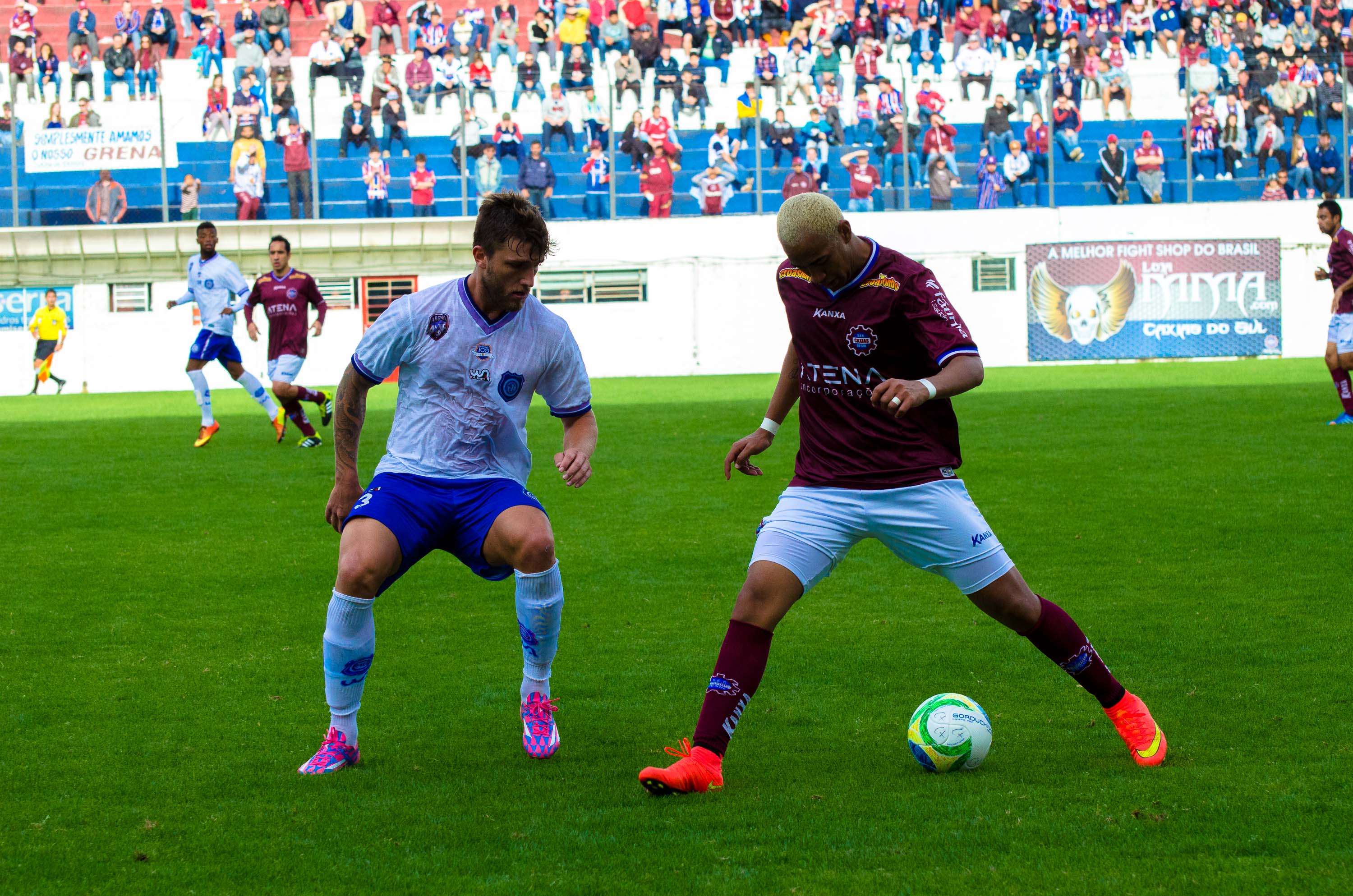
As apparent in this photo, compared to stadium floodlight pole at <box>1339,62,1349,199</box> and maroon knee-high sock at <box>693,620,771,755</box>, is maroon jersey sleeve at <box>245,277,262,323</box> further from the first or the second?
stadium floodlight pole at <box>1339,62,1349,199</box>

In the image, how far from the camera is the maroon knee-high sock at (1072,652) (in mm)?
4480

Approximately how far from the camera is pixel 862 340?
14.4ft

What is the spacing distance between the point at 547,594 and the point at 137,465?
9.99 meters

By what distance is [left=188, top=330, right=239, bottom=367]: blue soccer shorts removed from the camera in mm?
15117

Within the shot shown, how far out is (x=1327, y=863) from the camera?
341 centimetres

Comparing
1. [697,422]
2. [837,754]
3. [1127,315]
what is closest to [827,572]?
[837,754]

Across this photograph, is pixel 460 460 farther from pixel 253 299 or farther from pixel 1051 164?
pixel 1051 164

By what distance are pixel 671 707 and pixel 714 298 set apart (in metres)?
25.7

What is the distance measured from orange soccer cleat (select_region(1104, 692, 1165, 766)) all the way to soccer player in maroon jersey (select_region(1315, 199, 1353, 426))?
35.1ft

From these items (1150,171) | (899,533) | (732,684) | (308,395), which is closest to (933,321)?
(899,533)

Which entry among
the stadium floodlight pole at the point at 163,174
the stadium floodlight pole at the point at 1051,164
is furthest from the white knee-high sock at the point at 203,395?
the stadium floodlight pole at the point at 1051,164

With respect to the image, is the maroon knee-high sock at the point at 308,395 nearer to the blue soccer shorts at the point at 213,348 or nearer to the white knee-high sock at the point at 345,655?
the blue soccer shorts at the point at 213,348

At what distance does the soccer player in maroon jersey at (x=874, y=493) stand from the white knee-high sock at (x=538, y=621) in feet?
2.33

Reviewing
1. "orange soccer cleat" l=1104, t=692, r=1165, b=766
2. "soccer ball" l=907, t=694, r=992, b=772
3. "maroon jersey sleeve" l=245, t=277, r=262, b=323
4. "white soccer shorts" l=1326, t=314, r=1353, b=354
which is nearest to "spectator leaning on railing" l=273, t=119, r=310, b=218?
"maroon jersey sleeve" l=245, t=277, r=262, b=323
